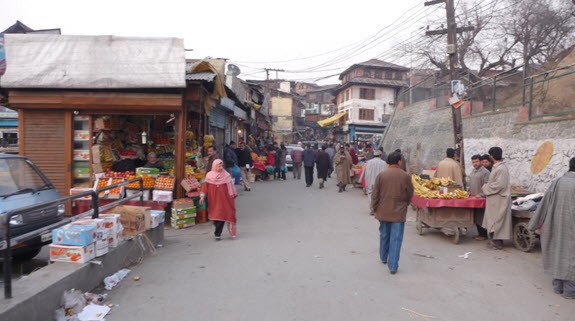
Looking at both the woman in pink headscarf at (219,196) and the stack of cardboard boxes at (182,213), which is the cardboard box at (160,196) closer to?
the stack of cardboard boxes at (182,213)

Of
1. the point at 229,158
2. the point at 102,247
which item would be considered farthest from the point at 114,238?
the point at 229,158

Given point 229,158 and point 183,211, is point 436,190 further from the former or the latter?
point 229,158

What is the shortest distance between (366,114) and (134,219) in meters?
45.1

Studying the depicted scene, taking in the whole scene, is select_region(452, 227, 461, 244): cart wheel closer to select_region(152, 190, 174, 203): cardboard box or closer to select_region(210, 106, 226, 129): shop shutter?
select_region(152, 190, 174, 203): cardboard box

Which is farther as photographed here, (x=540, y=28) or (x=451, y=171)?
(x=540, y=28)

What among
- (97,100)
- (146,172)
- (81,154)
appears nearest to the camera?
(97,100)

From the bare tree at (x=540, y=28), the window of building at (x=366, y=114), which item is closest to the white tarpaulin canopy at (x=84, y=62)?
the bare tree at (x=540, y=28)

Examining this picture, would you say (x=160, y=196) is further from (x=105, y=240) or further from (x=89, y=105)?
(x=105, y=240)

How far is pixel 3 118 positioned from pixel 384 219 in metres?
28.6

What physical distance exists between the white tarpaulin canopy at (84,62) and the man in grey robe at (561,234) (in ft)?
23.8

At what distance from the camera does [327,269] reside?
6.25 meters

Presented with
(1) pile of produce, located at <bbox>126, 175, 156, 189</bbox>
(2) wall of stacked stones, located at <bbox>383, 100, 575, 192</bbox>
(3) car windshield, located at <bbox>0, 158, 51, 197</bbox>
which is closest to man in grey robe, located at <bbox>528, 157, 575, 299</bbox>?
(2) wall of stacked stones, located at <bbox>383, 100, 575, 192</bbox>

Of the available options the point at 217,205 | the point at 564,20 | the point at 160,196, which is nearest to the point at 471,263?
the point at 217,205

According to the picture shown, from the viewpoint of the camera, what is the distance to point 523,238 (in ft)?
24.7
